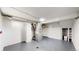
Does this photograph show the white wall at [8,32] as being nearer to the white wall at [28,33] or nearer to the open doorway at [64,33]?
the white wall at [28,33]

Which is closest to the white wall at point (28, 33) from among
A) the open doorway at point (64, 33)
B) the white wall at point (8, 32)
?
the white wall at point (8, 32)

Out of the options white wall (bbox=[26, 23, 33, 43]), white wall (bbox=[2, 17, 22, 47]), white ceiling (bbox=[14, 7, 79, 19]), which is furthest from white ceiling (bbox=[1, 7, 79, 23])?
white wall (bbox=[26, 23, 33, 43])

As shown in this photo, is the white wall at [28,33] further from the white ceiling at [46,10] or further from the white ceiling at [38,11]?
the white ceiling at [46,10]

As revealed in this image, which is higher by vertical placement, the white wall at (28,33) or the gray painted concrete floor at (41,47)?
the white wall at (28,33)

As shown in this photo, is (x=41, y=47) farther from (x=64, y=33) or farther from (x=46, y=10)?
(x=64, y=33)

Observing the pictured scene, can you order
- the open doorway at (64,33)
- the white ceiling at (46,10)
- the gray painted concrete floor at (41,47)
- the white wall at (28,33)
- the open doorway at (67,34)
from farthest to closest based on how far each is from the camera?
the open doorway at (64,33)
the open doorway at (67,34)
the white wall at (28,33)
the gray painted concrete floor at (41,47)
the white ceiling at (46,10)

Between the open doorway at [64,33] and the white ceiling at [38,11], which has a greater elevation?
the white ceiling at [38,11]

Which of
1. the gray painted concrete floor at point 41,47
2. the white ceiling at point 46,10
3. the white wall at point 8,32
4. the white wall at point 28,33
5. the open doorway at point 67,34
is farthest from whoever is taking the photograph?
the open doorway at point 67,34

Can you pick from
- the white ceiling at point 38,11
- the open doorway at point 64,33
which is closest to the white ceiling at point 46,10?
the white ceiling at point 38,11

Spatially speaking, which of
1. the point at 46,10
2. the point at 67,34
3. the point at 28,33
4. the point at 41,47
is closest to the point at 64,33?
the point at 67,34

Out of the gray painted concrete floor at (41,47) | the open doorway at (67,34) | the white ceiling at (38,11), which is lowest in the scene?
the gray painted concrete floor at (41,47)

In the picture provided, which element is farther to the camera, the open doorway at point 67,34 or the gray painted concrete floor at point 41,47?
the open doorway at point 67,34
